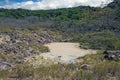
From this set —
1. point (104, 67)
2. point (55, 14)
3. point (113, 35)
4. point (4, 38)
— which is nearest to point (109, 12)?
point (113, 35)

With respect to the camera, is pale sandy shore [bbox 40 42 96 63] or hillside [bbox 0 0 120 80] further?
pale sandy shore [bbox 40 42 96 63]

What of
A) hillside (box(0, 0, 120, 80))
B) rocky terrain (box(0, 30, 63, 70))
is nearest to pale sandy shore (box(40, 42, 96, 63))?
hillside (box(0, 0, 120, 80))

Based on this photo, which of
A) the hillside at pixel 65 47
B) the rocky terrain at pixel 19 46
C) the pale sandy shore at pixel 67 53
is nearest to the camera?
the hillside at pixel 65 47

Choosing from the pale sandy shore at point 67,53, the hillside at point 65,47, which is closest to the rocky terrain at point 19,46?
the hillside at point 65,47

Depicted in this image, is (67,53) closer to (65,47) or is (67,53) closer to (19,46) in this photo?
(19,46)

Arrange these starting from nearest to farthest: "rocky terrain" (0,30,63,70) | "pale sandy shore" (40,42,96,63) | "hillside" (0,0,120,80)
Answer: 1. "hillside" (0,0,120,80)
2. "rocky terrain" (0,30,63,70)
3. "pale sandy shore" (40,42,96,63)

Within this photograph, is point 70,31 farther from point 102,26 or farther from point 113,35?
point 113,35

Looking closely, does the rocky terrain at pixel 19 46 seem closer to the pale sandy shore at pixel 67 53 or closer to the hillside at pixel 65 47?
the hillside at pixel 65 47

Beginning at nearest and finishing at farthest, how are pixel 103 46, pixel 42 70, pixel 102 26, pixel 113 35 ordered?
pixel 42 70 → pixel 103 46 → pixel 113 35 → pixel 102 26

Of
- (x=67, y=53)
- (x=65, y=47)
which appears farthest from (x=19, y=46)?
(x=65, y=47)

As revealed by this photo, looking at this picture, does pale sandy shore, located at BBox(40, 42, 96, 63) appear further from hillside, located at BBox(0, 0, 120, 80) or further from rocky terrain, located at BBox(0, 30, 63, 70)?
rocky terrain, located at BBox(0, 30, 63, 70)

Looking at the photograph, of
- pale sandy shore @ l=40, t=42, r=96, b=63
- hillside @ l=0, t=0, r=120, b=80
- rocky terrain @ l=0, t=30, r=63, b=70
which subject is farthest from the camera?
pale sandy shore @ l=40, t=42, r=96, b=63
